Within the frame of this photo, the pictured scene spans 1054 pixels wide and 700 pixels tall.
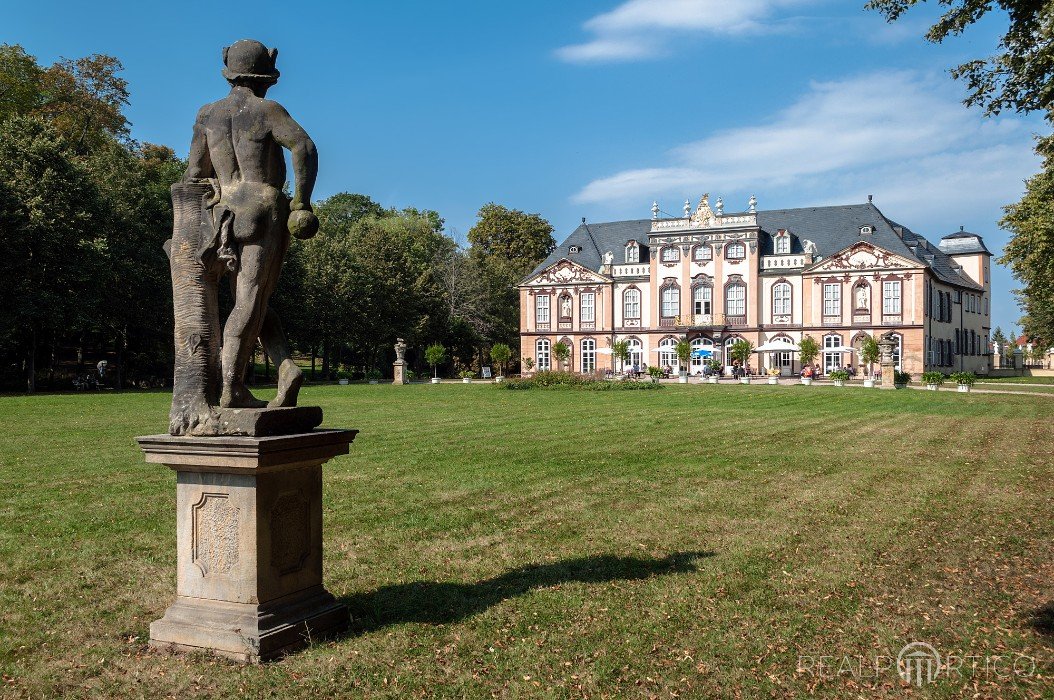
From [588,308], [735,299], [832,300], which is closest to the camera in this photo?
[832,300]

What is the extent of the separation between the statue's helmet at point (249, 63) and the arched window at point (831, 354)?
57.8m

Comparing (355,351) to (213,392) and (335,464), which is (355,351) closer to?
(335,464)

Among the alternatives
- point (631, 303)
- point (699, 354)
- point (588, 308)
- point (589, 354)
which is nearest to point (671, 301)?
point (631, 303)

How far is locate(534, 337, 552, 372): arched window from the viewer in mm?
65625

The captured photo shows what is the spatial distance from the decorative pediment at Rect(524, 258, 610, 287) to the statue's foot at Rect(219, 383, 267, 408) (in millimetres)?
59639

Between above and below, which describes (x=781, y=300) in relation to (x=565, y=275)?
below

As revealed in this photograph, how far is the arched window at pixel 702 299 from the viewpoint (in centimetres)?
6169

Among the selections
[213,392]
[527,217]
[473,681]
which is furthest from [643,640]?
[527,217]

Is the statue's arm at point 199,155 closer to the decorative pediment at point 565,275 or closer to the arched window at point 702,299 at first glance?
the arched window at point 702,299

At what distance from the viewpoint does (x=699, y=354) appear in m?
58.6

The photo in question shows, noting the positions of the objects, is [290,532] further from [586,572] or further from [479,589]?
[586,572]

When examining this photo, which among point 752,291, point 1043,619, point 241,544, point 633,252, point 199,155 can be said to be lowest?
point 1043,619

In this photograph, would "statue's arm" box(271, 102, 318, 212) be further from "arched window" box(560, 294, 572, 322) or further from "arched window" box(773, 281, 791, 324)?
"arched window" box(560, 294, 572, 322)

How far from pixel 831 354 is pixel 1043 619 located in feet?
184
